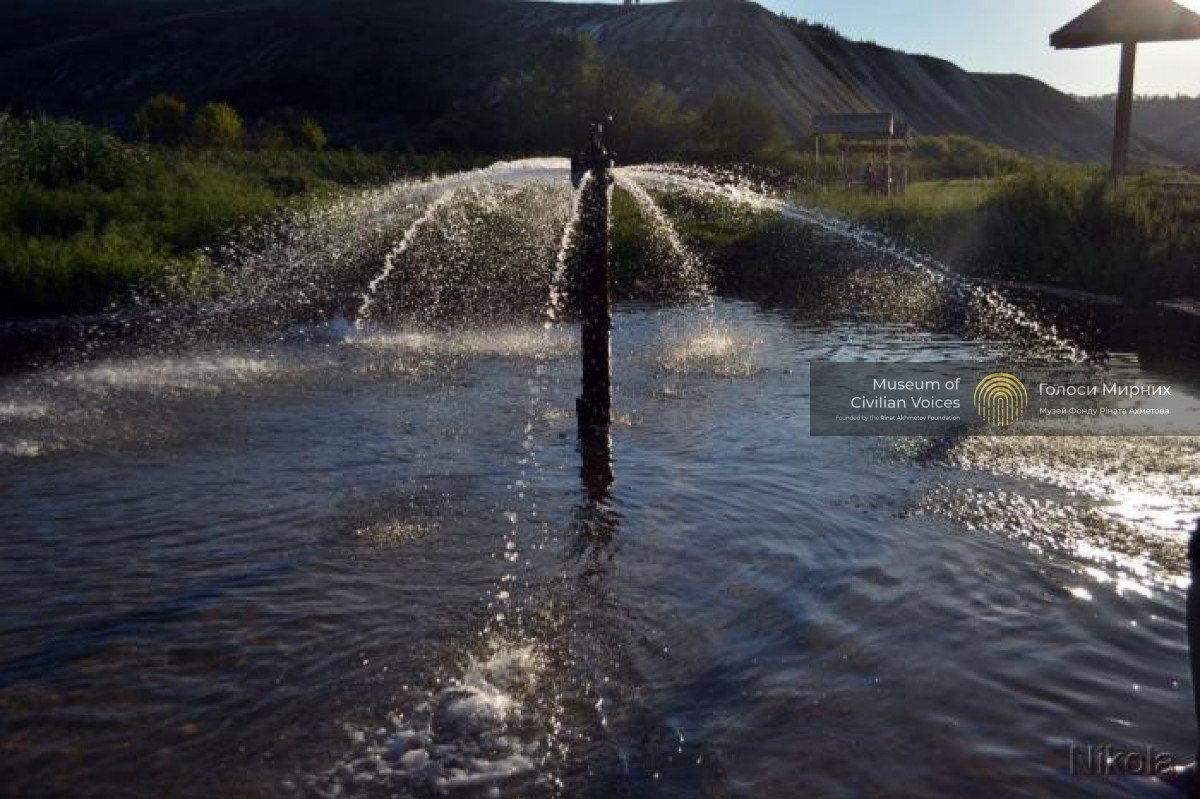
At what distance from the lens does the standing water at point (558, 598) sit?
339 cm

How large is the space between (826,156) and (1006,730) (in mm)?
35049

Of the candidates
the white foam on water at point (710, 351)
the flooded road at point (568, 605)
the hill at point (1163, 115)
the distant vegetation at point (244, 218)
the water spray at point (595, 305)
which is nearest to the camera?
the flooded road at point (568, 605)

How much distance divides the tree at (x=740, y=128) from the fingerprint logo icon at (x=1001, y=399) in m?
24.3

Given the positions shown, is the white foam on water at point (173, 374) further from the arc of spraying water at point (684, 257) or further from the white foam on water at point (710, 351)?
the arc of spraying water at point (684, 257)

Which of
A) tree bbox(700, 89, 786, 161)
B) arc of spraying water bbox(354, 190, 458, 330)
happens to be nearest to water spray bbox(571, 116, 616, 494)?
arc of spraying water bbox(354, 190, 458, 330)

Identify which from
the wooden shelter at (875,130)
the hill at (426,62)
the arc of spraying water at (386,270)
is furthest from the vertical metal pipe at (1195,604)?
the hill at (426,62)

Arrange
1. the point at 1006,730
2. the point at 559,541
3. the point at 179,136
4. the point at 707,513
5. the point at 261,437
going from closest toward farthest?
1. the point at 1006,730
2. the point at 559,541
3. the point at 707,513
4. the point at 261,437
5. the point at 179,136

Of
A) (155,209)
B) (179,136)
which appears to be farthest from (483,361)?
(179,136)

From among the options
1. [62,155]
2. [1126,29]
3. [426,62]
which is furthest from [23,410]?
[426,62]

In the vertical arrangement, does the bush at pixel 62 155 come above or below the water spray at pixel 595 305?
above

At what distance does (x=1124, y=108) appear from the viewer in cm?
1773

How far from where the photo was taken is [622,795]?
3178mm

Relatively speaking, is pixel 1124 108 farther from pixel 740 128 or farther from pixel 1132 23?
pixel 740 128

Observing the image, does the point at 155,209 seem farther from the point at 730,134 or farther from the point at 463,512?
the point at 730,134
